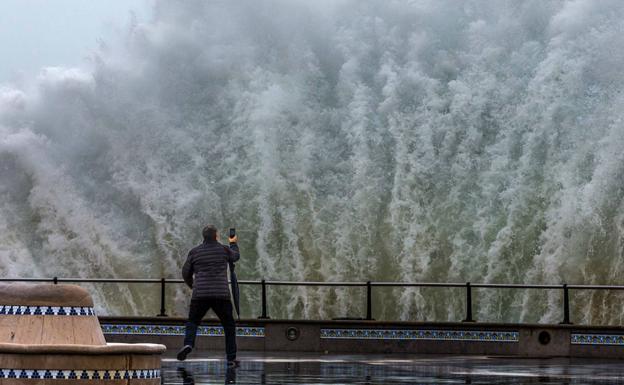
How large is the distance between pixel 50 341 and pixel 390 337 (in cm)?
1310

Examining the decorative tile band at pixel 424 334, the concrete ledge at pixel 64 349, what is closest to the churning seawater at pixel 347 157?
the decorative tile band at pixel 424 334

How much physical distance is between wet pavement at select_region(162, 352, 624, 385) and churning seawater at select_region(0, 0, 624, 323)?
790cm

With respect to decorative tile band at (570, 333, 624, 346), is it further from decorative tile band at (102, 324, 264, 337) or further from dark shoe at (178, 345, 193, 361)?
dark shoe at (178, 345, 193, 361)

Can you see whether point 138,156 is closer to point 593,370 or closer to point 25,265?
point 25,265

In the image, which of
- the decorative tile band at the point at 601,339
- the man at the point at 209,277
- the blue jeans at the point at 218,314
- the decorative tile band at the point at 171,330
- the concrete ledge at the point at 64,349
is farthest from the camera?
the decorative tile band at the point at 171,330

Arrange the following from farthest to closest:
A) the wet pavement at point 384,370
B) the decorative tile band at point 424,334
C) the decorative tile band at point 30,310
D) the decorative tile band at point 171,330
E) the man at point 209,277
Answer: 1. the decorative tile band at point 171,330
2. the decorative tile band at point 424,334
3. the man at point 209,277
4. the wet pavement at point 384,370
5. the decorative tile band at point 30,310

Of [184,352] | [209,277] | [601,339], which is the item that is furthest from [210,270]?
[601,339]

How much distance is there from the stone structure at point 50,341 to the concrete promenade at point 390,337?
12.3 m

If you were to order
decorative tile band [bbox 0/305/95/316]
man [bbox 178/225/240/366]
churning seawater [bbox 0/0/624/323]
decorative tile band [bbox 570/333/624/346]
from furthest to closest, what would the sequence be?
churning seawater [bbox 0/0/624/323], decorative tile band [bbox 570/333/624/346], man [bbox 178/225/240/366], decorative tile band [bbox 0/305/95/316]

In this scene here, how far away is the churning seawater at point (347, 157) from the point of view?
94.3ft

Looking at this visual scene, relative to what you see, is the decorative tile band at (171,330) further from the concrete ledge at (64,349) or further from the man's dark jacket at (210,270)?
the concrete ledge at (64,349)

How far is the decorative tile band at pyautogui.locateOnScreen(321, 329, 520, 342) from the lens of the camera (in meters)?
21.3

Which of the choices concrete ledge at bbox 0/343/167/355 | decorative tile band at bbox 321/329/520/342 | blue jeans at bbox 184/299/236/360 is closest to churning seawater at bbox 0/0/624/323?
decorative tile band at bbox 321/329/520/342

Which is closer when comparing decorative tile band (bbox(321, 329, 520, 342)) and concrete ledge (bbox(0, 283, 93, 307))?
concrete ledge (bbox(0, 283, 93, 307))
